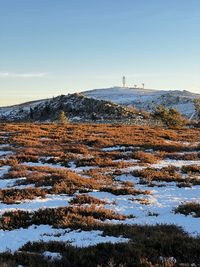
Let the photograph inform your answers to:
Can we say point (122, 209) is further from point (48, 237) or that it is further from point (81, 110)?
point (81, 110)

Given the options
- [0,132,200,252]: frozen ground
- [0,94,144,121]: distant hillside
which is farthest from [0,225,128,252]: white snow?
[0,94,144,121]: distant hillside

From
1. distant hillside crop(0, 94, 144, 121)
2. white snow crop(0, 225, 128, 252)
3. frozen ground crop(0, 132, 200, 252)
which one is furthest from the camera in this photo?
distant hillside crop(0, 94, 144, 121)

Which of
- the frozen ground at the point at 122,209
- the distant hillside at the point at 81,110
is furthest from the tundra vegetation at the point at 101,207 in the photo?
the distant hillside at the point at 81,110

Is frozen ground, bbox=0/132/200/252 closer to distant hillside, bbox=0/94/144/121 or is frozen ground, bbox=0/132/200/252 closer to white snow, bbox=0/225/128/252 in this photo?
white snow, bbox=0/225/128/252

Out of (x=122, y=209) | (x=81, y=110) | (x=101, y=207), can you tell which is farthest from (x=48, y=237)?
(x=81, y=110)

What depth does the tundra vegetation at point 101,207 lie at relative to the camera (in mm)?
9758

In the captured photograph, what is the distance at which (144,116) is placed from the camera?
102 metres

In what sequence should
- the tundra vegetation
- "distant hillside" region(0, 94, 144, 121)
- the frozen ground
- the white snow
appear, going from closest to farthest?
the tundra vegetation, the white snow, the frozen ground, "distant hillside" region(0, 94, 144, 121)

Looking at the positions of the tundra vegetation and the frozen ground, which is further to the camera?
the frozen ground

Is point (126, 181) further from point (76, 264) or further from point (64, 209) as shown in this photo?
point (76, 264)

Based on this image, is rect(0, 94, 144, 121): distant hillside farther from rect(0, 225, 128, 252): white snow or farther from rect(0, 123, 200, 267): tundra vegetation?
rect(0, 225, 128, 252): white snow

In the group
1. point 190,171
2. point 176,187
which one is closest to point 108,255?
point 176,187

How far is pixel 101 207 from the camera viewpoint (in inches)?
572

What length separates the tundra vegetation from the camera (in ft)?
32.0
